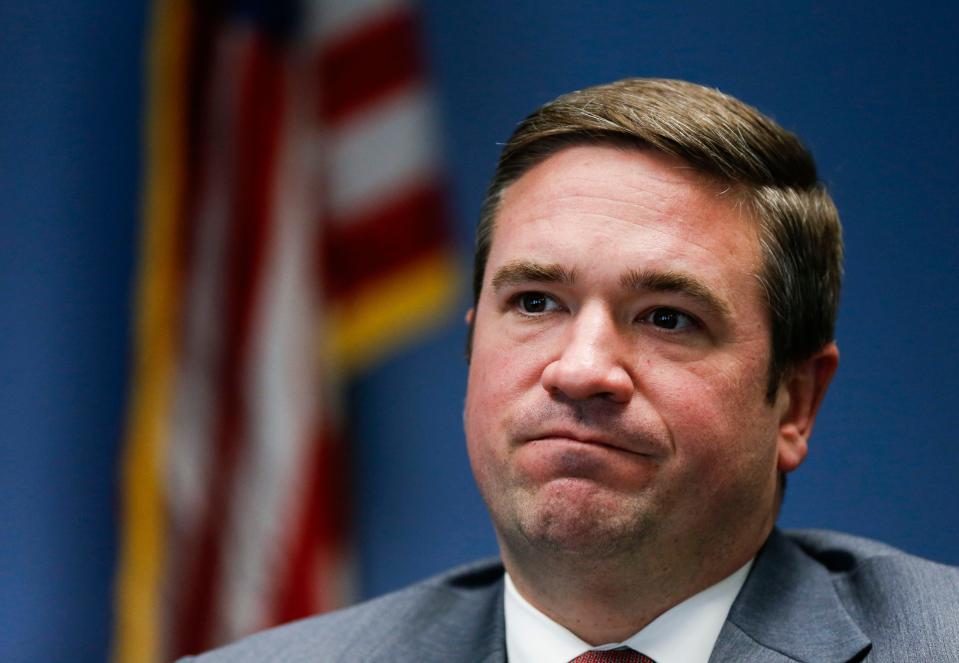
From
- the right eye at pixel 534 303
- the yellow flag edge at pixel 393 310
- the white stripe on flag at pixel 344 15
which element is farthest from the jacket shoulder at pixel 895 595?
the white stripe on flag at pixel 344 15

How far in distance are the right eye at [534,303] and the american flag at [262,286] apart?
1097 mm

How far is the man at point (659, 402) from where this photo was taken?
1.53 m

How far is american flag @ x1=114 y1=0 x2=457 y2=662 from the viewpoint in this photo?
263 centimetres

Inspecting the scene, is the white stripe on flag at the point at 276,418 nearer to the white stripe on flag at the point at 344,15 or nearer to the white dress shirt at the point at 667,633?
the white stripe on flag at the point at 344,15

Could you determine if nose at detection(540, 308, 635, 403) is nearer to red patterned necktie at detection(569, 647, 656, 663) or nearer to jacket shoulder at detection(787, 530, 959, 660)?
red patterned necktie at detection(569, 647, 656, 663)

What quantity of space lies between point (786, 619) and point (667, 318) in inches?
17.1

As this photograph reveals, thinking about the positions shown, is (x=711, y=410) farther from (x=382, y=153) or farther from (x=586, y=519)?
(x=382, y=153)

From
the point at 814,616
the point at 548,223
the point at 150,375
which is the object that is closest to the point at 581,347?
the point at 548,223

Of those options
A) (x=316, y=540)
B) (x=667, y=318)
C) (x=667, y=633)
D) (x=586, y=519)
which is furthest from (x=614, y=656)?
(x=316, y=540)

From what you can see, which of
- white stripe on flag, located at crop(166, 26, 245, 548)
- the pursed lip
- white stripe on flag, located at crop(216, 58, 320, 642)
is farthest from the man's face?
white stripe on flag, located at crop(166, 26, 245, 548)

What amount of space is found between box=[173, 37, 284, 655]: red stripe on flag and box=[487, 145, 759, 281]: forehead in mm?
1115

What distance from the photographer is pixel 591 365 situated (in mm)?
1502

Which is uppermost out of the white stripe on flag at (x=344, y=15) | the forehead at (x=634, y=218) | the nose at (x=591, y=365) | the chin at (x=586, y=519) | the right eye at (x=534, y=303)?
the white stripe on flag at (x=344, y=15)

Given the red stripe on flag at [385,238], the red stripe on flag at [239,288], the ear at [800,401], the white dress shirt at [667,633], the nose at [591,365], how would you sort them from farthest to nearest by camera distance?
the red stripe on flag at [385,238] < the red stripe on flag at [239,288] < the ear at [800,401] < the white dress shirt at [667,633] < the nose at [591,365]
